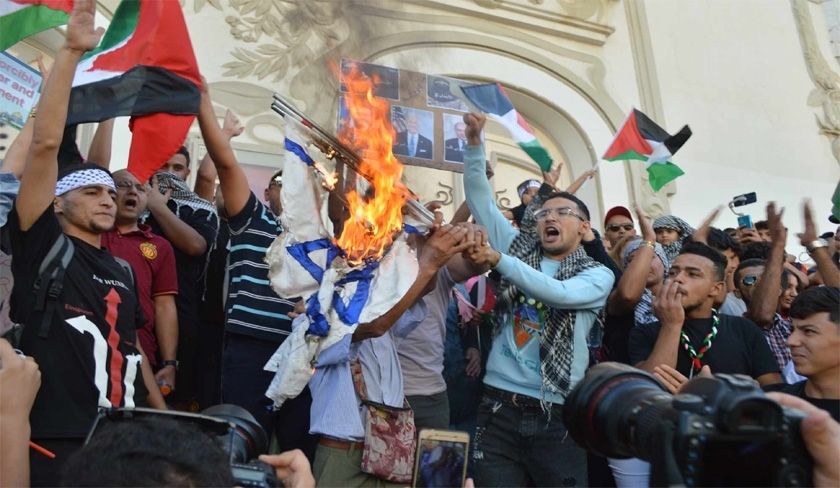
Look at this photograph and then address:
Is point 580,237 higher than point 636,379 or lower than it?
higher

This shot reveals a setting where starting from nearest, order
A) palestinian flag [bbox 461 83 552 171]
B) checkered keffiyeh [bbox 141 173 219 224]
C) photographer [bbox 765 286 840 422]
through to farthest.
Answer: photographer [bbox 765 286 840 422] < checkered keffiyeh [bbox 141 173 219 224] < palestinian flag [bbox 461 83 552 171]

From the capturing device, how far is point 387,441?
3.05 meters

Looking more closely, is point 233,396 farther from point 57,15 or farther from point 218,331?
point 57,15

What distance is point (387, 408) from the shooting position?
3107 millimetres

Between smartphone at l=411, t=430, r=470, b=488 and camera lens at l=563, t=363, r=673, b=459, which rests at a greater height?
camera lens at l=563, t=363, r=673, b=459

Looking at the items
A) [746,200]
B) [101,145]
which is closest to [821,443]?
[101,145]

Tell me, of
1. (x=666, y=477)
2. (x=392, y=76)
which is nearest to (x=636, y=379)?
(x=666, y=477)

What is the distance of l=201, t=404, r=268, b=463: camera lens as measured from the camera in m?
1.77

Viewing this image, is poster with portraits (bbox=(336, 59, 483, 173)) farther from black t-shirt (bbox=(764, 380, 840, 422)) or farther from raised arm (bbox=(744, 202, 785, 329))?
black t-shirt (bbox=(764, 380, 840, 422))

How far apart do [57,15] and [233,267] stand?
130 centimetres

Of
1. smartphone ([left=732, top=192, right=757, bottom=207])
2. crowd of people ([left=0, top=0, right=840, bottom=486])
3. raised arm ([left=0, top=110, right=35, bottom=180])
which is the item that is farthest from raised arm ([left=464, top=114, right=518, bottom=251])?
smartphone ([left=732, top=192, right=757, bottom=207])

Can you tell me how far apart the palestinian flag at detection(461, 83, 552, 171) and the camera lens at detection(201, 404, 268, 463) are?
3312 mm

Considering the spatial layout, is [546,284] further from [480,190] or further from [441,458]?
[441,458]

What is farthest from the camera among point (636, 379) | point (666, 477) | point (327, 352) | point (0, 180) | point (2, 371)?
point (327, 352)
